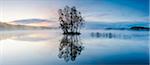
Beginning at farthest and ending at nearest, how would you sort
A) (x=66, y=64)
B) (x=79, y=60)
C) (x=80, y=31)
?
(x=80, y=31)
(x=79, y=60)
(x=66, y=64)

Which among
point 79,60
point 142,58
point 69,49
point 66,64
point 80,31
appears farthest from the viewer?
point 80,31

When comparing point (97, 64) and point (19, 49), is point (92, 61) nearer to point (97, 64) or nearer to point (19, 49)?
point (97, 64)

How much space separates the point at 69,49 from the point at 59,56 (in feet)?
2.01

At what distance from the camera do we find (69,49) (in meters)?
5.58

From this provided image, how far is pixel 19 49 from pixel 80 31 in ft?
10.7

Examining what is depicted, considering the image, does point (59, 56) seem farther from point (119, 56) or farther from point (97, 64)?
point (119, 56)

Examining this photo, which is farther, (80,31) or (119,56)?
(80,31)

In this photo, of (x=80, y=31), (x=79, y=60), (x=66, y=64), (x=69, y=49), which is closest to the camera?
(x=66, y=64)

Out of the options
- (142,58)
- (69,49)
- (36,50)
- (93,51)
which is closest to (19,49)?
(36,50)

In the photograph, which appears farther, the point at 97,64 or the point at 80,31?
the point at 80,31

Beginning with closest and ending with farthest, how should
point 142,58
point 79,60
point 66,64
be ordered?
point 66,64 → point 79,60 → point 142,58

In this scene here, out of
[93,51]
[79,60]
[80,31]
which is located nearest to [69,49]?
[93,51]

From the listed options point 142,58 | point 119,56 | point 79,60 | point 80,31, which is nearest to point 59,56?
point 79,60

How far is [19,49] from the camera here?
5.72m
